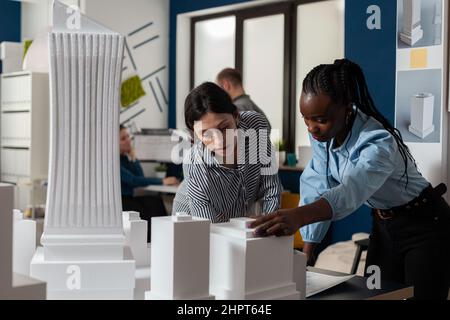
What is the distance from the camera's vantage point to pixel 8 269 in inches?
42.8

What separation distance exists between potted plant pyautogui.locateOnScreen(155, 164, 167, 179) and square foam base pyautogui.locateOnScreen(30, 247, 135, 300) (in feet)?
16.2

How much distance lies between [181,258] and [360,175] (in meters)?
0.57

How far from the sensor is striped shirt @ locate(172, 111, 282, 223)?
1926 millimetres

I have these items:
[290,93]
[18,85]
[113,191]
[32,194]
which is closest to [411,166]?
[113,191]

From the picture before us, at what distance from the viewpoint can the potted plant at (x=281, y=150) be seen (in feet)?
17.5

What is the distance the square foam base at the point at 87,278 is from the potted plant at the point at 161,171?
16.2 ft

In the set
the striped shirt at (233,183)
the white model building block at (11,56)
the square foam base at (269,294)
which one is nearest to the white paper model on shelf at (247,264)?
the square foam base at (269,294)

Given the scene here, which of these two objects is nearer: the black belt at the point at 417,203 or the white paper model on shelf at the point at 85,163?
the white paper model on shelf at the point at 85,163

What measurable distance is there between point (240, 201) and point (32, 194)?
4.23m

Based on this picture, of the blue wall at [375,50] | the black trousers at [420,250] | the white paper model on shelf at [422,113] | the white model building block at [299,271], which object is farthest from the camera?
the blue wall at [375,50]

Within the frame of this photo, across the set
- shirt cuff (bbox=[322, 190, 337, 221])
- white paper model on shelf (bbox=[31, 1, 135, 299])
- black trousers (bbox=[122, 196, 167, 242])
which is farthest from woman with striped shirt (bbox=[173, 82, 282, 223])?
black trousers (bbox=[122, 196, 167, 242])

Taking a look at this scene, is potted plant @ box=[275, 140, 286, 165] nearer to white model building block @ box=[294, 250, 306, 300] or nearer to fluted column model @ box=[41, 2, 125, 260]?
white model building block @ box=[294, 250, 306, 300]

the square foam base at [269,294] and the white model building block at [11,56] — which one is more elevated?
the white model building block at [11,56]

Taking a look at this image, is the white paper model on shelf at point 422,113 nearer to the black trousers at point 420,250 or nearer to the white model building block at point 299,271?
the black trousers at point 420,250
